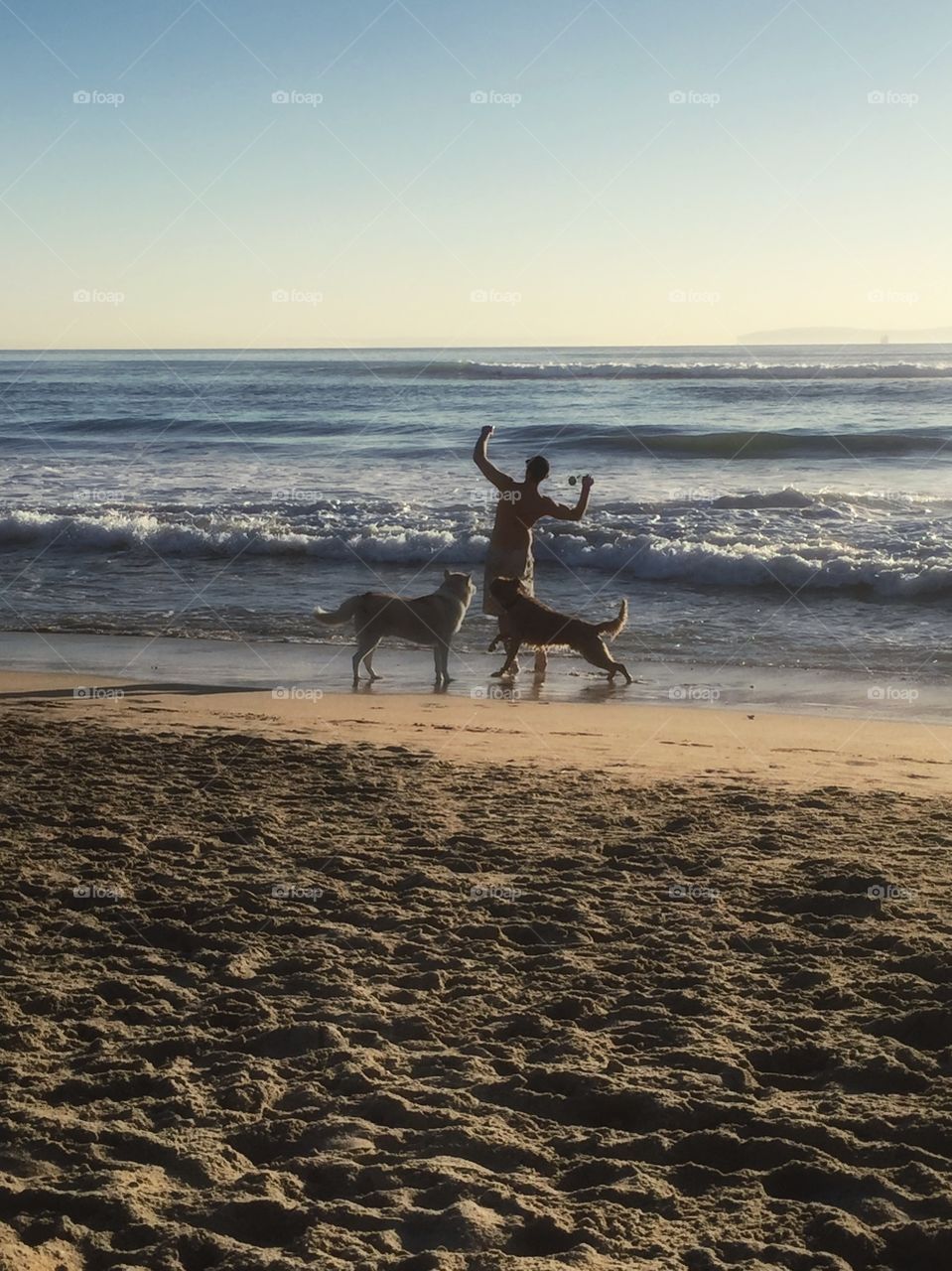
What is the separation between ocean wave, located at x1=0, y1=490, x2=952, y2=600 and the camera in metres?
15.8

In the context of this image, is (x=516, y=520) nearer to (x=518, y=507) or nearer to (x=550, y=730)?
(x=518, y=507)

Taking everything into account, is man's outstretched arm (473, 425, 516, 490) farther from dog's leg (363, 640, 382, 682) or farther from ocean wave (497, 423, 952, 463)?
ocean wave (497, 423, 952, 463)

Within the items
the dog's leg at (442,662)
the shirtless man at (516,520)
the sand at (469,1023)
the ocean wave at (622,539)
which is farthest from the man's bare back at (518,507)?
the ocean wave at (622,539)

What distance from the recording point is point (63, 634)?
42.7ft

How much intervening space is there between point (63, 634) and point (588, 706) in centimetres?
574

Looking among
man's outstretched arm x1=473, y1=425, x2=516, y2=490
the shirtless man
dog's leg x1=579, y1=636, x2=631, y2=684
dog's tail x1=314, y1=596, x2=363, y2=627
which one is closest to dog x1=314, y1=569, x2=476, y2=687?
dog's tail x1=314, y1=596, x2=363, y2=627

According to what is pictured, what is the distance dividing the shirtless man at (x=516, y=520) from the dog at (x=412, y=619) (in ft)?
0.99

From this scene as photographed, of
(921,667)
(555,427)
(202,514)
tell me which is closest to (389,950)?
(921,667)

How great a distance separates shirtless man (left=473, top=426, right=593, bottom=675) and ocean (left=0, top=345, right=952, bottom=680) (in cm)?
182

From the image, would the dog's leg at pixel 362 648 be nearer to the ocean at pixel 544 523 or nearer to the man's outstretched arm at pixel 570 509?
the man's outstretched arm at pixel 570 509

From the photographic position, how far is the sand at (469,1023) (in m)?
3.22

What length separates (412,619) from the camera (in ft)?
34.8

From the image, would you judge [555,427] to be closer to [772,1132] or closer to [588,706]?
[588,706]

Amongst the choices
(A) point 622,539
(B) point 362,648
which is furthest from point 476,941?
(A) point 622,539
